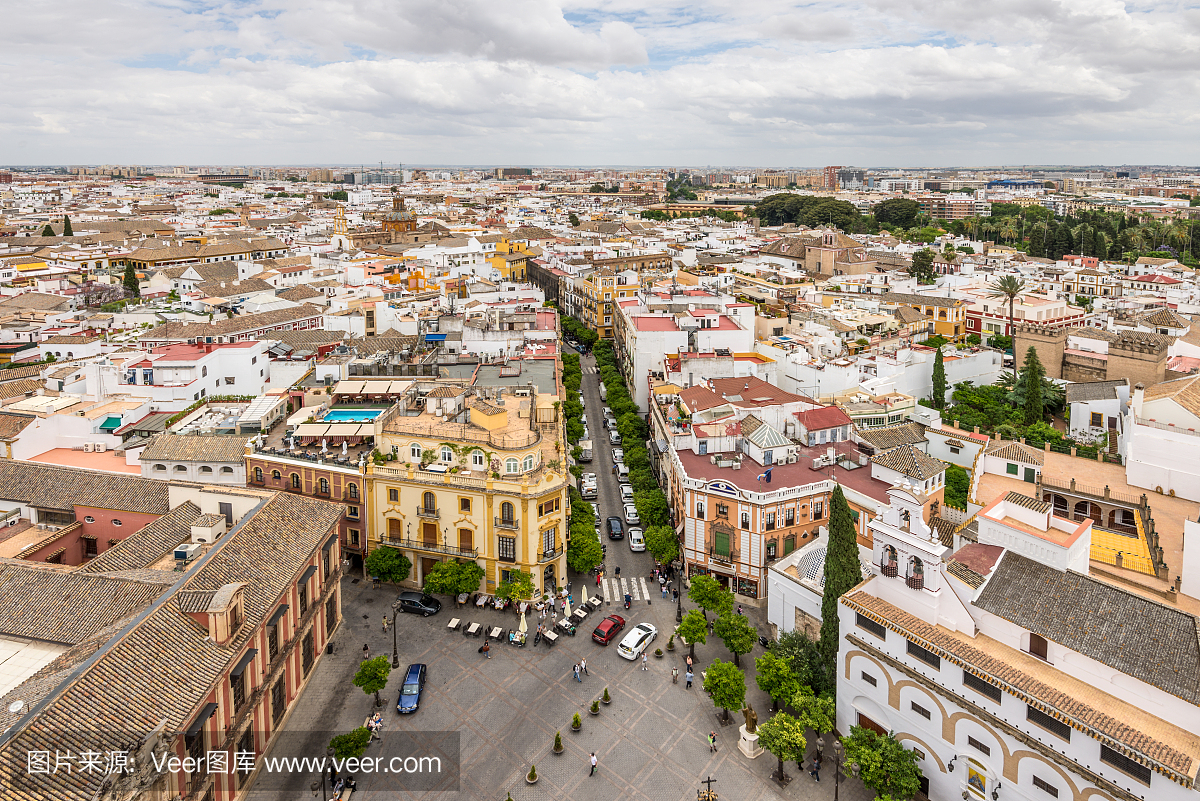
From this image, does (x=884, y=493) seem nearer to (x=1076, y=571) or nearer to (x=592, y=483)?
(x=1076, y=571)

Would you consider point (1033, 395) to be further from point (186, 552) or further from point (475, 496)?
point (186, 552)

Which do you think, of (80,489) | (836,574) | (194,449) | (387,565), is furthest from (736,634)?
(80,489)

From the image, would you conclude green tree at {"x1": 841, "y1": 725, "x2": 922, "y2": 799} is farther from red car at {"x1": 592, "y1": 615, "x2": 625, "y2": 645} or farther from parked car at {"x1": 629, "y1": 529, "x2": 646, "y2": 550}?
parked car at {"x1": 629, "y1": 529, "x2": 646, "y2": 550}

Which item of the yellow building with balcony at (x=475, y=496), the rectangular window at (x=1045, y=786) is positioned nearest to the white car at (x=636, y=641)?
the yellow building with balcony at (x=475, y=496)

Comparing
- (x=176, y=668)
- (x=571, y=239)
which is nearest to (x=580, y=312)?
(x=571, y=239)

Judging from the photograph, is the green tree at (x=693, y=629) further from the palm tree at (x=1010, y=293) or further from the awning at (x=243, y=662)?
the palm tree at (x=1010, y=293)

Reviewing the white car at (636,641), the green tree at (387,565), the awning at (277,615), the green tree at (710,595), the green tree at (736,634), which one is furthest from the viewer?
the green tree at (387,565)

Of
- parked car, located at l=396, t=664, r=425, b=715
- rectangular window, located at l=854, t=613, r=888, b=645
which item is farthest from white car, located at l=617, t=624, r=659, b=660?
rectangular window, located at l=854, t=613, r=888, b=645
